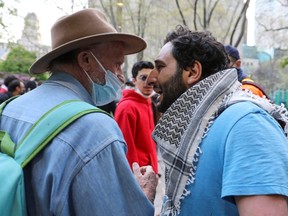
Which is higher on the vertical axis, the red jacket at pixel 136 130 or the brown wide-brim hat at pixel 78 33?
the brown wide-brim hat at pixel 78 33

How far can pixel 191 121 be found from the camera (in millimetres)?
1592

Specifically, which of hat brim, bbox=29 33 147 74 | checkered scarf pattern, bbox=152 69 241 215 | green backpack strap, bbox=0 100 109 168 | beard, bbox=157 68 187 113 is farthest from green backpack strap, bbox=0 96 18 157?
beard, bbox=157 68 187 113

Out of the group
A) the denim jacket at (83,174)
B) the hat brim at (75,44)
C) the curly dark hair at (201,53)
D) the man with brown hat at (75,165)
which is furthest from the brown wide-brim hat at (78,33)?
the denim jacket at (83,174)

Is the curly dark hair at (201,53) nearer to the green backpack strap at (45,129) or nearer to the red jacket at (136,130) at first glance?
the green backpack strap at (45,129)

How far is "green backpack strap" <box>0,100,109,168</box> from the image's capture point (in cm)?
130

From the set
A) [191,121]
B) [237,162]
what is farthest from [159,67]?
[237,162]

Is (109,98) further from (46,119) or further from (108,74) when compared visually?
(46,119)

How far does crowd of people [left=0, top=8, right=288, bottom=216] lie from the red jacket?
6.73ft

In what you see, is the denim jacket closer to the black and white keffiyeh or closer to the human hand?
the black and white keffiyeh

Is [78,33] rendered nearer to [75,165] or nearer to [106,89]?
[106,89]

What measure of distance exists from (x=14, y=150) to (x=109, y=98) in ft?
2.53

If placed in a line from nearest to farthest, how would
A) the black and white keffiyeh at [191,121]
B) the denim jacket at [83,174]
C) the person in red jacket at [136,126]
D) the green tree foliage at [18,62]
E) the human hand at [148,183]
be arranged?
the denim jacket at [83,174]
the black and white keffiyeh at [191,121]
the human hand at [148,183]
the person in red jacket at [136,126]
the green tree foliage at [18,62]

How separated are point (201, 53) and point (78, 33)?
22.2 inches

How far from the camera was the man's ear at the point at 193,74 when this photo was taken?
1764mm
